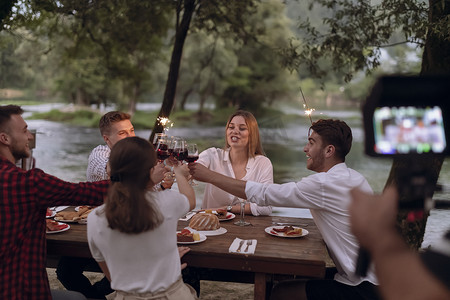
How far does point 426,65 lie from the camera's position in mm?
4910

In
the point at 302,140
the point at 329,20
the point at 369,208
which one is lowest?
the point at 302,140

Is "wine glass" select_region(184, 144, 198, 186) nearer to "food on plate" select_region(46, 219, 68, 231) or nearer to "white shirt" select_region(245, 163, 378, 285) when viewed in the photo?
"white shirt" select_region(245, 163, 378, 285)

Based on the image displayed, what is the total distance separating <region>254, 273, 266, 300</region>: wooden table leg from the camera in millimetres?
2350

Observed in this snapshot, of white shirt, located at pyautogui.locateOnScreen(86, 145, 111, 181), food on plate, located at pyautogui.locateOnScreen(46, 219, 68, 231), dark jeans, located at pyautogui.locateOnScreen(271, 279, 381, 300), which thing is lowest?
dark jeans, located at pyautogui.locateOnScreen(271, 279, 381, 300)

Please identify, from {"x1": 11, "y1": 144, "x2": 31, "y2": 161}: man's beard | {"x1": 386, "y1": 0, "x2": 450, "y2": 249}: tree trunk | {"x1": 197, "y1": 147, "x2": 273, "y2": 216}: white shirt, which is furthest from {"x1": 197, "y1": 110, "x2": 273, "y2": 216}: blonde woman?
{"x1": 11, "y1": 144, "x2": 31, "y2": 161}: man's beard

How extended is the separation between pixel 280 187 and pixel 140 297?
1.01 meters

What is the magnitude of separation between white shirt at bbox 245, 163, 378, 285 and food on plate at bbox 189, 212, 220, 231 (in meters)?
0.39

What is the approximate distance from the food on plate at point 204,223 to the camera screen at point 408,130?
1.93 metres

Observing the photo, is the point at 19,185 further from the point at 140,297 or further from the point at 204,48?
the point at 204,48

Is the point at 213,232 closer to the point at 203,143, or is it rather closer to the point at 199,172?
the point at 199,172

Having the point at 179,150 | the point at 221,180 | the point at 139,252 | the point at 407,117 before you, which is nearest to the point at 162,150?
the point at 179,150

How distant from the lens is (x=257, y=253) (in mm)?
2328

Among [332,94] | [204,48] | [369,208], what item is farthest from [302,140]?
Answer: [369,208]

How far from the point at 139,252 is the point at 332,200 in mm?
1146
